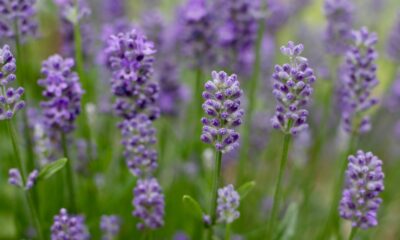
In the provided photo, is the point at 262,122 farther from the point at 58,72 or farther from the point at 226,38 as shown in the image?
the point at 58,72

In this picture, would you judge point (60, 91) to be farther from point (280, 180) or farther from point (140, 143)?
point (280, 180)

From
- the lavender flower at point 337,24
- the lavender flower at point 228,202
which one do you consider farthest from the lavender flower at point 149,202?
the lavender flower at point 337,24

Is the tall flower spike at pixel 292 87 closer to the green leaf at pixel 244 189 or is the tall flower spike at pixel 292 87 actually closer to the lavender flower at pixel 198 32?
the green leaf at pixel 244 189

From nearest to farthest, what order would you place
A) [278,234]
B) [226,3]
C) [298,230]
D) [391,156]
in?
[278,234]
[226,3]
[298,230]
[391,156]

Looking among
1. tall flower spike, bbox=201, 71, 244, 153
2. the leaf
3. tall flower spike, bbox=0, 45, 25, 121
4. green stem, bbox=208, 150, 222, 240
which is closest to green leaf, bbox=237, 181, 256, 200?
green stem, bbox=208, 150, 222, 240

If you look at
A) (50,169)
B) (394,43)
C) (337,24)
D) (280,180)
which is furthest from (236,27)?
(50,169)

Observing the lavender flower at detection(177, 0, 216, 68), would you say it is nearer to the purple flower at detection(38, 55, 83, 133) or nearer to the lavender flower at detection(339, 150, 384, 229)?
the purple flower at detection(38, 55, 83, 133)

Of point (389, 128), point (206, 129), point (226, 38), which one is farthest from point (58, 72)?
point (389, 128)
